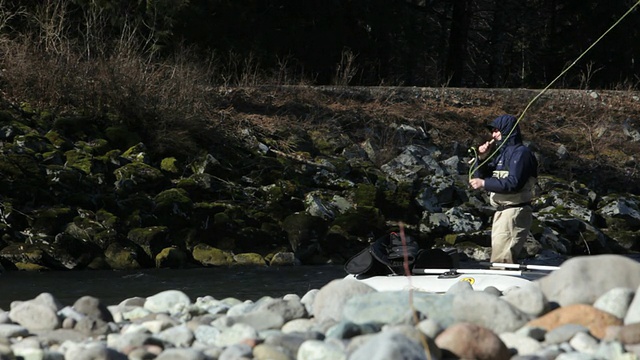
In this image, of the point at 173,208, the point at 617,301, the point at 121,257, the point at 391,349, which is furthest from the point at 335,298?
the point at 173,208

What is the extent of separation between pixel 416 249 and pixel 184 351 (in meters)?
4.83

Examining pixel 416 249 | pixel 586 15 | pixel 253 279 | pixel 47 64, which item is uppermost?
pixel 586 15

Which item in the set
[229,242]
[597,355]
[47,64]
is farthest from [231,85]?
[597,355]

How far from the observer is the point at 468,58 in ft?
116

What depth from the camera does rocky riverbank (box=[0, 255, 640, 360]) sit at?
5.81 meters

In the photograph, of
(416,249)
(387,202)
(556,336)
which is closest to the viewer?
(556,336)

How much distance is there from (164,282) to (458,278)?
15.2ft

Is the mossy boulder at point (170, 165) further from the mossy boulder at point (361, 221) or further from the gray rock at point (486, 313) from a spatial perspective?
the gray rock at point (486, 313)

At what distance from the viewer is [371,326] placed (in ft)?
21.0

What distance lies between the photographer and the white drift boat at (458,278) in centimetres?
968

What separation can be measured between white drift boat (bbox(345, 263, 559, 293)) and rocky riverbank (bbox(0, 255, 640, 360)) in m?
2.31

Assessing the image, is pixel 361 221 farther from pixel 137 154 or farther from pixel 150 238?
pixel 137 154

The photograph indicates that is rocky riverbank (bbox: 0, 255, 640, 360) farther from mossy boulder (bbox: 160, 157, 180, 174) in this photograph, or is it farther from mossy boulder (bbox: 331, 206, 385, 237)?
mossy boulder (bbox: 160, 157, 180, 174)

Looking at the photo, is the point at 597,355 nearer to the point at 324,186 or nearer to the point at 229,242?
the point at 229,242
